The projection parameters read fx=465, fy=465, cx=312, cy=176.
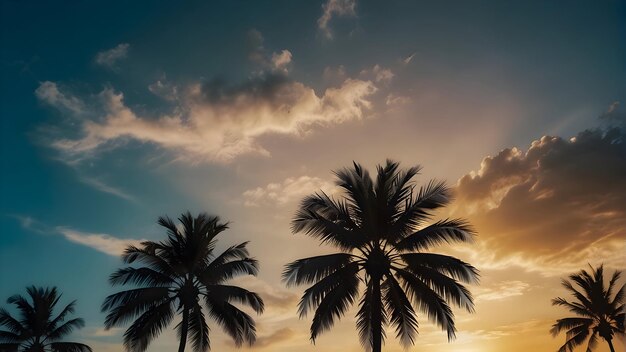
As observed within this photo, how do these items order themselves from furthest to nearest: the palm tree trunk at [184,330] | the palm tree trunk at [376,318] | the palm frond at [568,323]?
the palm frond at [568,323] → the palm tree trunk at [184,330] → the palm tree trunk at [376,318]

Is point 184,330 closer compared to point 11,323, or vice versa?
point 184,330

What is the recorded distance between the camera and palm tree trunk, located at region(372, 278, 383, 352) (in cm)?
1876

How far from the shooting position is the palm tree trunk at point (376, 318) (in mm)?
18761

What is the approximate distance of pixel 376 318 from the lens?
19.4m

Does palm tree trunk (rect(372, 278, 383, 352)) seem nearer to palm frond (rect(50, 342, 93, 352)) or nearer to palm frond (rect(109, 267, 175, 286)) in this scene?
palm frond (rect(109, 267, 175, 286))

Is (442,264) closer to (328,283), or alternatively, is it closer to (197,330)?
(328,283)

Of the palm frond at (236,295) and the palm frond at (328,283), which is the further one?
the palm frond at (236,295)

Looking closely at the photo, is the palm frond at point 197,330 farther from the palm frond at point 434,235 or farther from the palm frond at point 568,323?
the palm frond at point 568,323

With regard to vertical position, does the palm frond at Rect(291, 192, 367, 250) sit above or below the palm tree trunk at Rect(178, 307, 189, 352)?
above

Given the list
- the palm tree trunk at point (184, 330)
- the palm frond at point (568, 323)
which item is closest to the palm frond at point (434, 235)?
the palm tree trunk at point (184, 330)

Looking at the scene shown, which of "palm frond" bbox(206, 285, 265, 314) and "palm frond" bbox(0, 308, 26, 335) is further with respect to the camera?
"palm frond" bbox(0, 308, 26, 335)

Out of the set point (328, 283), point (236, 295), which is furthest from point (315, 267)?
point (236, 295)

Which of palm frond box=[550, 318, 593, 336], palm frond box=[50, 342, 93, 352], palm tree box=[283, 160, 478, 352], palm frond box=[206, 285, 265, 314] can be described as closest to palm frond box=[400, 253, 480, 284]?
palm tree box=[283, 160, 478, 352]

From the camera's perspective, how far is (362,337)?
21734 millimetres
